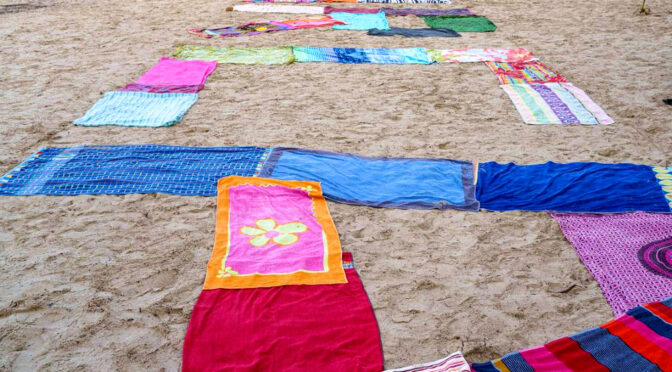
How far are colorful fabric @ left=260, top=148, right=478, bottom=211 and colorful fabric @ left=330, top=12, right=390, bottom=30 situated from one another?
395 cm

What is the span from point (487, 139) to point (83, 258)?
9.63 ft

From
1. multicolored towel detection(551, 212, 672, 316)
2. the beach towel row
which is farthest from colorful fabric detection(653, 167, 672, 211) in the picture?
multicolored towel detection(551, 212, 672, 316)

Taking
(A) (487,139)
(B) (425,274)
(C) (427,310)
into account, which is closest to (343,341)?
(C) (427,310)

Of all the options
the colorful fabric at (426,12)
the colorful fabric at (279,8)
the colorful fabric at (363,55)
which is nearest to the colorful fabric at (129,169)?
the colorful fabric at (363,55)

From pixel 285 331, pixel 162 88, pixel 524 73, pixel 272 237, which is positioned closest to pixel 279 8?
pixel 162 88

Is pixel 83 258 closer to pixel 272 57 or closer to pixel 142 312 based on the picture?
pixel 142 312

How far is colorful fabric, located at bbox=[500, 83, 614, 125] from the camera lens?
15.3 feet

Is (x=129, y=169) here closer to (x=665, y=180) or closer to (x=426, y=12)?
(x=665, y=180)

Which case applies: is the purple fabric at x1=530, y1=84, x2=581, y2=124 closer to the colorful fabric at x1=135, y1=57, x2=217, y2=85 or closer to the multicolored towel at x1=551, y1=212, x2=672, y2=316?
the multicolored towel at x1=551, y1=212, x2=672, y2=316

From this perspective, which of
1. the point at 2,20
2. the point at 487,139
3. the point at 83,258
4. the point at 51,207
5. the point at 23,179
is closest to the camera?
the point at 83,258

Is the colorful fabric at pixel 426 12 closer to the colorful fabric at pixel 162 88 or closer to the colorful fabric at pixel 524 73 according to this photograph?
the colorful fabric at pixel 524 73

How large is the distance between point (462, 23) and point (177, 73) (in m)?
4.07

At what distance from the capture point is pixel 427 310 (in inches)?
103

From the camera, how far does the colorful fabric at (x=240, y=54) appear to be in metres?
6.06
